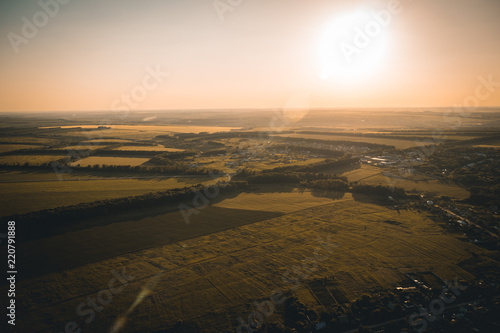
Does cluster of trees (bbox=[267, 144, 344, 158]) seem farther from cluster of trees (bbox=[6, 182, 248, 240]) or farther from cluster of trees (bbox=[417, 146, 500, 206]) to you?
cluster of trees (bbox=[6, 182, 248, 240])

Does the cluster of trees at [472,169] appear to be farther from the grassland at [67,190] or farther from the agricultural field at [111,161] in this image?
the agricultural field at [111,161]

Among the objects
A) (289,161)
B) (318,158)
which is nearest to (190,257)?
(289,161)

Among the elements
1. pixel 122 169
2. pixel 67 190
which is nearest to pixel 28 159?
pixel 122 169

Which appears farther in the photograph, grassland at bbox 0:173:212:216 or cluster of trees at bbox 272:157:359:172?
cluster of trees at bbox 272:157:359:172

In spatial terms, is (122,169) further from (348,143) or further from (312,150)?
(348,143)

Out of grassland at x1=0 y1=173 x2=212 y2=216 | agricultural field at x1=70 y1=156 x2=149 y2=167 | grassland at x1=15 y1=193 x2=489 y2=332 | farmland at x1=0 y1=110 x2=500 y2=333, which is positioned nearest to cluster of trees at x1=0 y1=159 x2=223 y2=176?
farmland at x1=0 y1=110 x2=500 y2=333

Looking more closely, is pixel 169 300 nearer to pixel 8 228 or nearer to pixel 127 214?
pixel 127 214
